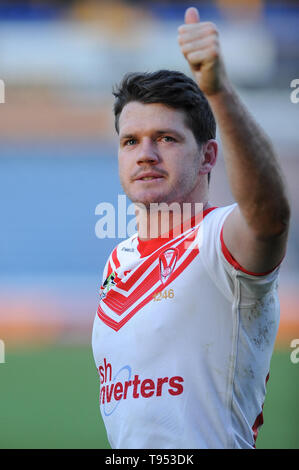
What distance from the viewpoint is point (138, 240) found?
6.44 ft

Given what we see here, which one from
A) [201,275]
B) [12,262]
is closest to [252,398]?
[201,275]

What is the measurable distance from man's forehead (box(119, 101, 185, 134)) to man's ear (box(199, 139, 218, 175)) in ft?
0.42

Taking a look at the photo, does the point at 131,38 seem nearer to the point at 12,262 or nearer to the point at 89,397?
the point at 12,262

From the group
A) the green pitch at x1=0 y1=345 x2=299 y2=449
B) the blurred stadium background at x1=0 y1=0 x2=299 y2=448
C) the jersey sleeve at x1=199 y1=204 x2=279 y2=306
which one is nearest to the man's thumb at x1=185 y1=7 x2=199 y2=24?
the jersey sleeve at x1=199 y1=204 x2=279 y2=306

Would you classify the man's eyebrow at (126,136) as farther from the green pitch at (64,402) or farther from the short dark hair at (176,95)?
the green pitch at (64,402)

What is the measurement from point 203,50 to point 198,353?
72 cm

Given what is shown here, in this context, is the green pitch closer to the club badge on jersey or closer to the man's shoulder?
the man's shoulder

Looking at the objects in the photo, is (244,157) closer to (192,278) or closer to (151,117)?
(192,278)

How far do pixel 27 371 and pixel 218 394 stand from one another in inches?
245

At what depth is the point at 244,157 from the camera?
1.33m

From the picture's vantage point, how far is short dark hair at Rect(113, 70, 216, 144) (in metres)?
1.86

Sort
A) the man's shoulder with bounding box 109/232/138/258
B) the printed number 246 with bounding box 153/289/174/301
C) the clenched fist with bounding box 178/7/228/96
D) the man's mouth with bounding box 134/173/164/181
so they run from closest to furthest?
Answer: the clenched fist with bounding box 178/7/228/96
the printed number 246 with bounding box 153/289/174/301
the man's mouth with bounding box 134/173/164/181
the man's shoulder with bounding box 109/232/138/258

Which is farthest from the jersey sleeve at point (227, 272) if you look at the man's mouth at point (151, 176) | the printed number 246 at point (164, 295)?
the man's mouth at point (151, 176)

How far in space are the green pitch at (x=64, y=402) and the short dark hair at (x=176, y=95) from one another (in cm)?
371
